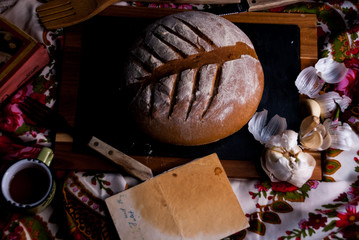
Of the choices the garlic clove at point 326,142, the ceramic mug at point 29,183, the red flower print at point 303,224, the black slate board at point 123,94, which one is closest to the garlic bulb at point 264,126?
the black slate board at point 123,94

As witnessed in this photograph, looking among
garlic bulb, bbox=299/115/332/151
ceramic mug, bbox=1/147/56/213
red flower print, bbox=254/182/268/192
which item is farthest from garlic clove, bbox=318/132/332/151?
ceramic mug, bbox=1/147/56/213

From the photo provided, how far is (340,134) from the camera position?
1072 millimetres

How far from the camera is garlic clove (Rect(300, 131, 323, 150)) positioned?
1043 millimetres

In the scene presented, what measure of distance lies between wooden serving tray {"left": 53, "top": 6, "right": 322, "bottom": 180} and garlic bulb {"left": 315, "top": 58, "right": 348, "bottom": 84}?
4 centimetres

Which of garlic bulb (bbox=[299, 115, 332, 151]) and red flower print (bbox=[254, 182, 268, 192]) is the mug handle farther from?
garlic bulb (bbox=[299, 115, 332, 151])

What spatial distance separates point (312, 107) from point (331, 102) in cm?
6

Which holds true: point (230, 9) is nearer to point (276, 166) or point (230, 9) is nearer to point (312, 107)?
point (312, 107)

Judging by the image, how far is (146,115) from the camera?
96 centimetres

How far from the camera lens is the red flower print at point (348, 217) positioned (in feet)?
3.38

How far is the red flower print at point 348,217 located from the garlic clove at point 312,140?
0.21 m

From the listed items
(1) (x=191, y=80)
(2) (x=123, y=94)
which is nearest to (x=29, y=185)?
(2) (x=123, y=94)

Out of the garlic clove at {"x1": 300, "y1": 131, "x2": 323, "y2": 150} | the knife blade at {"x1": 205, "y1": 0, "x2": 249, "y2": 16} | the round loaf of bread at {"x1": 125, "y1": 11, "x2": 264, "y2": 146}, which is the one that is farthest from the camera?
the knife blade at {"x1": 205, "y1": 0, "x2": 249, "y2": 16}

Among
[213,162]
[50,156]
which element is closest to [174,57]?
[213,162]

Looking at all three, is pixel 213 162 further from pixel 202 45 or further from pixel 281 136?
pixel 202 45
